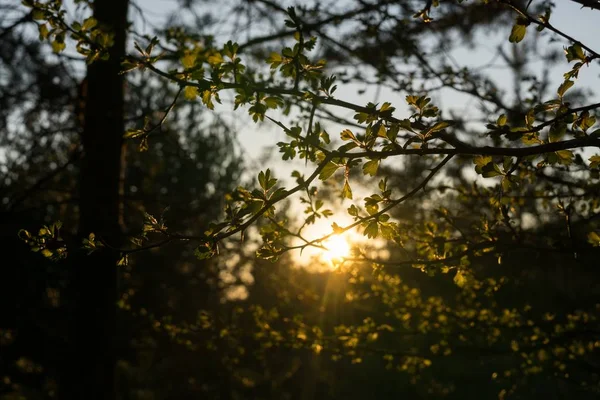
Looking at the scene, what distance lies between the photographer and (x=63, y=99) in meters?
5.88

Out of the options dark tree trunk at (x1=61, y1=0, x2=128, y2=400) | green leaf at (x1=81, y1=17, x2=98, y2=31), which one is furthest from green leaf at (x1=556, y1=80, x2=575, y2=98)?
dark tree trunk at (x1=61, y1=0, x2=128, y2=400)

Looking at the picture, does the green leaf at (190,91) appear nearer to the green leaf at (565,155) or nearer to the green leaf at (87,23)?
the green leaf at (87,23)

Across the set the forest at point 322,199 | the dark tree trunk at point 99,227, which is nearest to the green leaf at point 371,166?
the forest at point 322,199

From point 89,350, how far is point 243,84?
11.1 ft

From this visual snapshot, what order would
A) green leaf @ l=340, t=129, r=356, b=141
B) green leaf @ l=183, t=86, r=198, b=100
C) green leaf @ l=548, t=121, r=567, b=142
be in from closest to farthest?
1. green leaf @ l=548, t=121, r=567, b=142
2. green leaf @ l=340, t=129, r=356, b=141
3. green leaf @ l=183, t=86, r=198, b=100

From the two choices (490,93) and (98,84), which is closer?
(490,93)

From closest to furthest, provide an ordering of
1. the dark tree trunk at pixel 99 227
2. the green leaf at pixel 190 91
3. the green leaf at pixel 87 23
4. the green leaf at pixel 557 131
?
the green leaf at pixel 557 131 < the green leaf at pixel 190 91 < the green leaf at pixel 87 23 < the dark tree trunk at pixel 99 227

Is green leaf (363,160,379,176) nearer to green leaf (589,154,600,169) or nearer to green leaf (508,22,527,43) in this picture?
green leaf (508,22,527,43)

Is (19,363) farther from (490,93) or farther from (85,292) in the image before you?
(490,93)

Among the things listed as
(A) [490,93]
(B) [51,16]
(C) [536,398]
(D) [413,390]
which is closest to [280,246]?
(B) [51,16]

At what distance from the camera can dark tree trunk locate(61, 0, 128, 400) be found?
4.42 meters

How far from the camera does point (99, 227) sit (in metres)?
4.57

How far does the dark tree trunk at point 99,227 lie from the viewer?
4.42 m

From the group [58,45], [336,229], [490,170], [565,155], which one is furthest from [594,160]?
[58,45]
